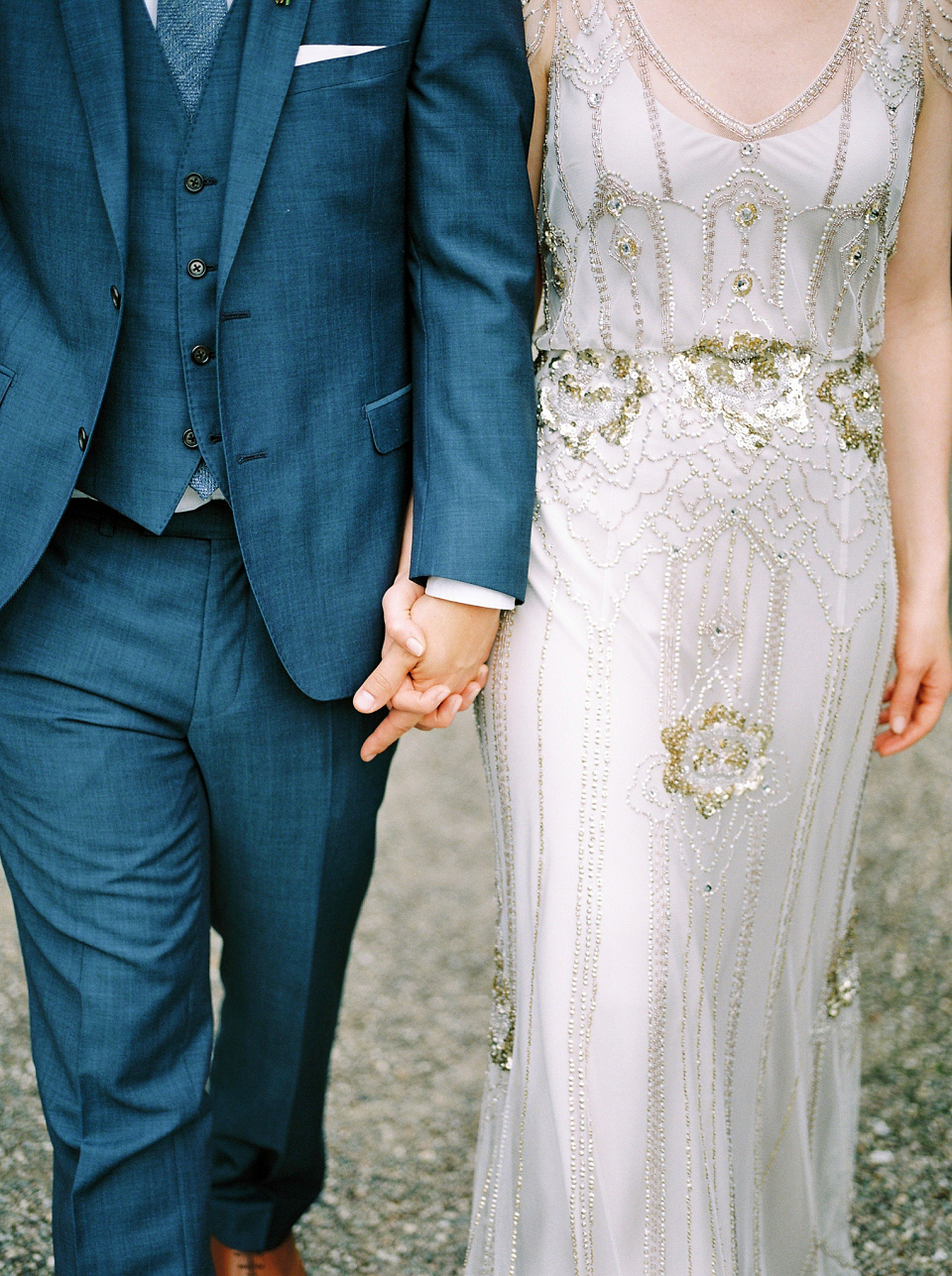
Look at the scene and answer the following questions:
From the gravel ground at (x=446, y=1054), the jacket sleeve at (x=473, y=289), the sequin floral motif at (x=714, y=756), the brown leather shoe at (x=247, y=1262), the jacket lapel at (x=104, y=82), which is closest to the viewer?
the jacket lapel at (x=104, y=82)

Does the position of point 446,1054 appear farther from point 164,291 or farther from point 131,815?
point 164,291

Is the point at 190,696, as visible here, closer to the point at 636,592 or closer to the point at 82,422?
the point at 82,422

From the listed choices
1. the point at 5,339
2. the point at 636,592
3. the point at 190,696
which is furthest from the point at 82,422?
the point at 636,592

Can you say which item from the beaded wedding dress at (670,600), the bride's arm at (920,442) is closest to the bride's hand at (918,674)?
the bride's arm at (920,442)

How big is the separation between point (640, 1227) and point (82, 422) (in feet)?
4.14

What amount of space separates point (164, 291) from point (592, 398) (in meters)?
0.58

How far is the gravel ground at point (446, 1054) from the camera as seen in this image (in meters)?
2.69

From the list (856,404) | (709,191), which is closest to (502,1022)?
(856,404)

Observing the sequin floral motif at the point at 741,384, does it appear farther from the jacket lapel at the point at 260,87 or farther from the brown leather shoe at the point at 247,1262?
the brown leather shoe at the point at 247,1262

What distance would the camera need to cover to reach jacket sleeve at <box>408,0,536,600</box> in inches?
68.7

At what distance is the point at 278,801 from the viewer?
199 cm

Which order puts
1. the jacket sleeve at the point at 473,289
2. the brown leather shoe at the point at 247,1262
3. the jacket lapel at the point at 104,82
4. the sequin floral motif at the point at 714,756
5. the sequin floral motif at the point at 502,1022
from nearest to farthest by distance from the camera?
the jacket lapel at the point at 104,82 < the jacket sleeve at the point at 473,289 < the sequin floral motif at the point at 714,756 < the sequin floral motif at the point at 502,1022 < the brown leather shoe at the point at 247,1262

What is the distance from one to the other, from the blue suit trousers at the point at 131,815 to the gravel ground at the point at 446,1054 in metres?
0.90

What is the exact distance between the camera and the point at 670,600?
1.85 meters
